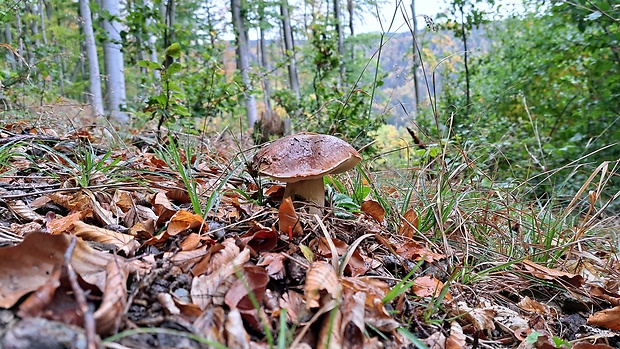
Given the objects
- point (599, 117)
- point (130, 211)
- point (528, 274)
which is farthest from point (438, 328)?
point (599, 117)

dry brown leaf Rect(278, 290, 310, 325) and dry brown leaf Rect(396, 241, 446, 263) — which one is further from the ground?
dry brown leaf Rect(278, 290, 310, 325)

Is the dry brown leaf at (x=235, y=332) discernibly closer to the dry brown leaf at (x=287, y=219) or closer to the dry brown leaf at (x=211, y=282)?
the dry brown leaf at (x=211, y=282)

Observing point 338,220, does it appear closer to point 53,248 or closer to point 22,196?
point 53,248

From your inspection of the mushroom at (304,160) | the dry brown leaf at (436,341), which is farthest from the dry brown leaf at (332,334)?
the mushroom at (304,160)

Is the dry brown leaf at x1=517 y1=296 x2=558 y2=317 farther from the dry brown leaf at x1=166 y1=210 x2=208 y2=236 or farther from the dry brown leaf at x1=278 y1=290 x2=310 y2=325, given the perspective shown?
the dry brown leaf at x1=166 y1=210 x2=208 y2=236

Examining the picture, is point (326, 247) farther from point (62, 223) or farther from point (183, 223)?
point (62, 223)

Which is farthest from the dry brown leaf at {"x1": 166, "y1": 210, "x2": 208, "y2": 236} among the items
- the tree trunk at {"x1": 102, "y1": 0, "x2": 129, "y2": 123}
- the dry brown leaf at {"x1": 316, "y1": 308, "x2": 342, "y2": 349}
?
the tree trunk at {"x1": 102, "y1": 0, "x2": 129, "y2": 123}

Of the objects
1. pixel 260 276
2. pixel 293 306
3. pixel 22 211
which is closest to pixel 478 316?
pixel 293 306
